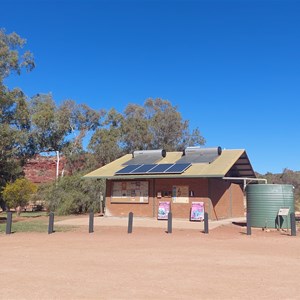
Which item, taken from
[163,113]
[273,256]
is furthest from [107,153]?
[273,256]

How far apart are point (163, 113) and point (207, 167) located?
936 inches

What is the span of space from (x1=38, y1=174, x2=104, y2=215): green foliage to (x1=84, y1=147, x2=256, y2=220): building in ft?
11.6

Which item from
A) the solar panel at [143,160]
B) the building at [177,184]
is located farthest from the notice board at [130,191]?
the solar panel at [143,160]

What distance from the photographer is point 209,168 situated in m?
24.2

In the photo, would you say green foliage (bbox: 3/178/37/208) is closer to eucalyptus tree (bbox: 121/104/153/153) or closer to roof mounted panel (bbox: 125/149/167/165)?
roof mounted panel (bbox: 125/149/167/165)

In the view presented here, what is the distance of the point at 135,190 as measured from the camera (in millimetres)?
26172

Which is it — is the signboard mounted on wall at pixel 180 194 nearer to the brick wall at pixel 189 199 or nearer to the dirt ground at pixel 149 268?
the brick wall at pixel 189 199

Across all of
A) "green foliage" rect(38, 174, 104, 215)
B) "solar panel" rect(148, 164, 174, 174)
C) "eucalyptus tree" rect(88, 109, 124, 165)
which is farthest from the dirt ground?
"eucalyptus tree" rect(88, 109, 124, 165)

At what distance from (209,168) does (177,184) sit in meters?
2.37

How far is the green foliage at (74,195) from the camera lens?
3105cm

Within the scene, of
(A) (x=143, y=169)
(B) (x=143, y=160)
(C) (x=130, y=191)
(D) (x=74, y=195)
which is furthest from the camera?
(D) (x=74, y=195)

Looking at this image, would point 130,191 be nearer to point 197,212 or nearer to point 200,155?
point 197,212

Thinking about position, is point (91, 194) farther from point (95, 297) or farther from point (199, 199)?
point (95, 297)

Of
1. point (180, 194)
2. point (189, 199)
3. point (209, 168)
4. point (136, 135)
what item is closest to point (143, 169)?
point (180, 194)
